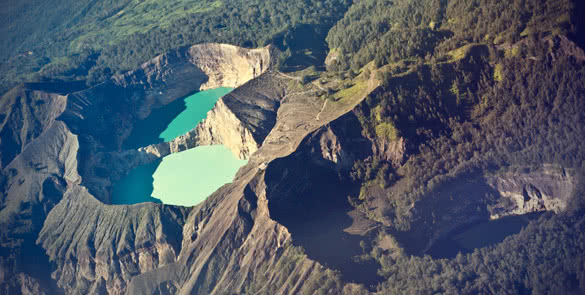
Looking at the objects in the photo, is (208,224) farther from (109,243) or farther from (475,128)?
(475,128)

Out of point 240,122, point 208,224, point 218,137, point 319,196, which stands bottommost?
point 208,224

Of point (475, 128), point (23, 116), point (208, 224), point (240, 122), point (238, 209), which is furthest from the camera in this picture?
point (23, 116)

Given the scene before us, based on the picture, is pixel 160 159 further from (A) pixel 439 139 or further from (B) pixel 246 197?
(A) pixel 439 139

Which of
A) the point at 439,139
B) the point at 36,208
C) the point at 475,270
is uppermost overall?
the point at 439,139

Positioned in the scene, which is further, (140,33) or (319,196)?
(140,33)

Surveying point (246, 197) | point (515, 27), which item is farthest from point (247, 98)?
point (515, 27)

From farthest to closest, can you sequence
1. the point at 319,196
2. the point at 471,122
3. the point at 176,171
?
the point at 176,171 → the point at 319,196 → the point at 471,122

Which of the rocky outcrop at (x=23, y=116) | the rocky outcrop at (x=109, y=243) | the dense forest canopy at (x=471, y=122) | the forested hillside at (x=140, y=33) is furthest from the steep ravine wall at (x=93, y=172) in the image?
the dense forest canopy at (x=471, y=122)

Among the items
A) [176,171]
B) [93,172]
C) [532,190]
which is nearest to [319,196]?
[532,190]
